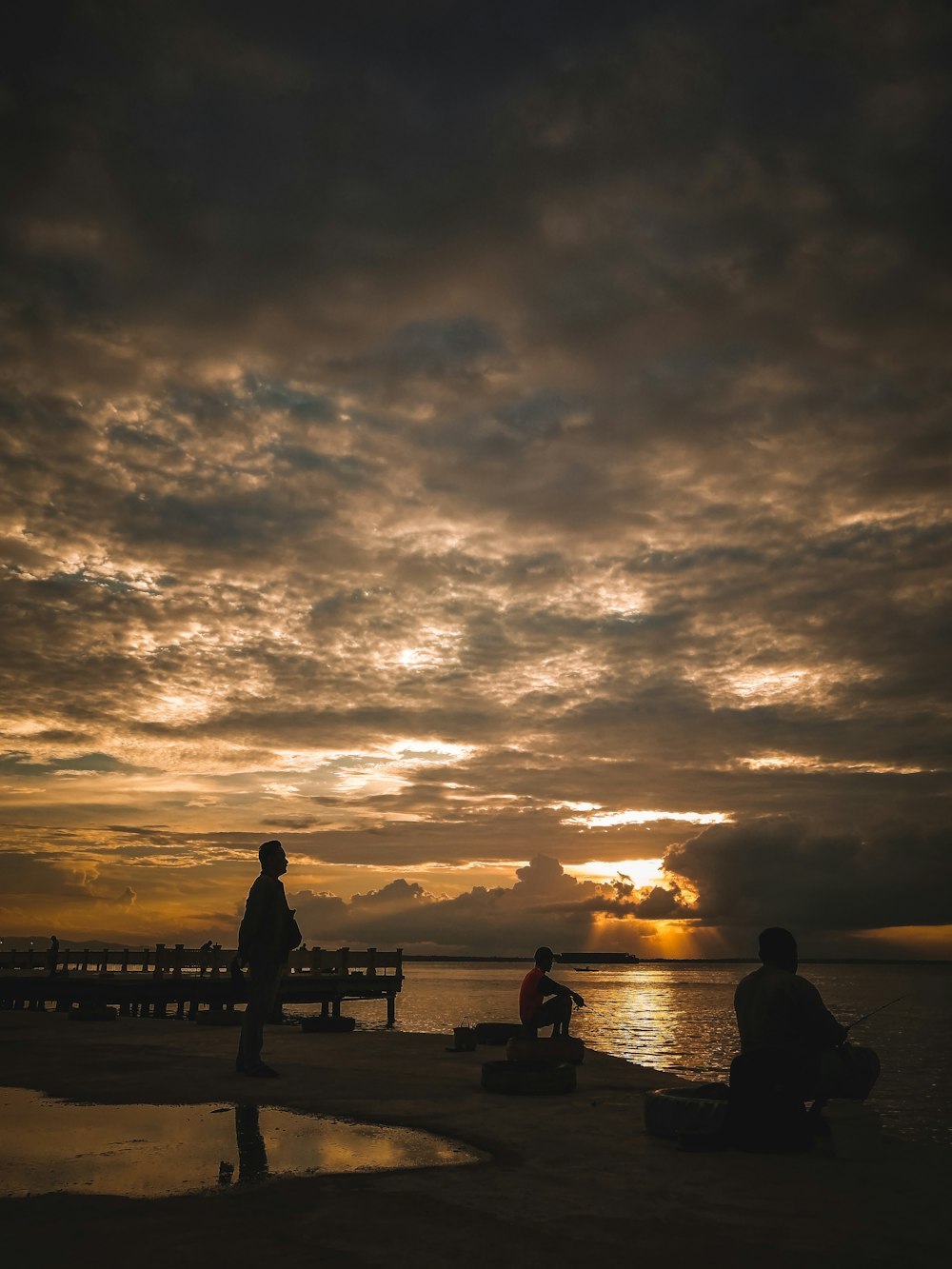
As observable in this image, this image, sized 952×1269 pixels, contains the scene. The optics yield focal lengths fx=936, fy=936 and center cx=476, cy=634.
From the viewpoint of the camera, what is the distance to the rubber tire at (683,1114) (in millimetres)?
6512

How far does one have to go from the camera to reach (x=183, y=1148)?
6156 mm

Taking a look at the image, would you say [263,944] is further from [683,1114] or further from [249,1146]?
[683,1114]

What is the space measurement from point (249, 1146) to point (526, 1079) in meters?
3.29

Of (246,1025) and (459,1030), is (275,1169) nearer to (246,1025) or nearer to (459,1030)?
(246,1025)

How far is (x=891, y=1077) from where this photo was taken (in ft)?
96.0

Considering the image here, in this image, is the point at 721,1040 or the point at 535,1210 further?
the point at 721,1040

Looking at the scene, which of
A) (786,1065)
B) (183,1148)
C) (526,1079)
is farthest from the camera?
(526,1079)

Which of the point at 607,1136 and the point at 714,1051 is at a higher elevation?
the point at 607,1136

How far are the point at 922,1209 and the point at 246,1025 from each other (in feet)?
22.1

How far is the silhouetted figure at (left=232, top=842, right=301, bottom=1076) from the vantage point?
9.63m

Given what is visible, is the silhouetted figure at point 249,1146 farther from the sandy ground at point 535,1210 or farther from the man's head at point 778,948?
the man's head at point 778,948

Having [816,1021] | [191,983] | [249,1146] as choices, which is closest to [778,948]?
[816,1021]

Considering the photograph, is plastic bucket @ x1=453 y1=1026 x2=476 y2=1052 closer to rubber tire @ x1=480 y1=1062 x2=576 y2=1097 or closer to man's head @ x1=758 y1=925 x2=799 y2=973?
rubber tire @ x1=480 y1=1062 x2=576 y2=1097

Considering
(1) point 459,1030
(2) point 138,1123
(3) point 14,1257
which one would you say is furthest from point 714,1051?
(3) point 14,1257
